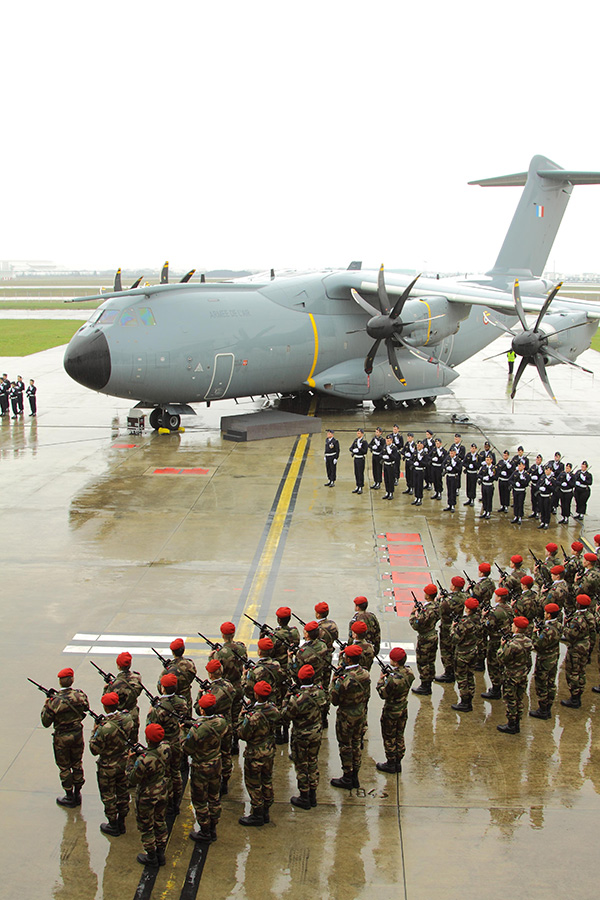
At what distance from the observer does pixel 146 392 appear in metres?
21.3

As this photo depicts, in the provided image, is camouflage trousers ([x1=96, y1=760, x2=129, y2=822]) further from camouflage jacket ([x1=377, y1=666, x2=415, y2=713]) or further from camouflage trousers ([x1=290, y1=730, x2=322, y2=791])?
camouflage jacket ([x1=377, y1=666, x2=415, y2=713])

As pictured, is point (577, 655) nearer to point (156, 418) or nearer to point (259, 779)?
point (259, 779)

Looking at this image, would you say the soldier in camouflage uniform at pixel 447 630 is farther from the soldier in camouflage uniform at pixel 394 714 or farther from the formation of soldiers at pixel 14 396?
the formation of soldiers at pixel 14 396

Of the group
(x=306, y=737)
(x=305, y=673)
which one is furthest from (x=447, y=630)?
(x=306, y=737)

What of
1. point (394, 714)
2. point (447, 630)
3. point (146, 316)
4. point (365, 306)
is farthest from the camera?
point (365, 306)

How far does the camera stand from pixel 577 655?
9.08 metres

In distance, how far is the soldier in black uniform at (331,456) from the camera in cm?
1761

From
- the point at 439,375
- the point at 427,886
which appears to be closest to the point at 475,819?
the point at 427,886

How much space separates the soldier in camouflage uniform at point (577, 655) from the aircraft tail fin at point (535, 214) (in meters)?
22.1

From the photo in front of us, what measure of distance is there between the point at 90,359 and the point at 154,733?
590 inches

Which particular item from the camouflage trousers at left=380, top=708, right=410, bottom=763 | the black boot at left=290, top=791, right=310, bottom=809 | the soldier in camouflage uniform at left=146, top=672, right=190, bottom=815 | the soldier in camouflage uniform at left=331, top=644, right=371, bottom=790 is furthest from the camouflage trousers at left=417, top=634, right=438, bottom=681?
the soldier in camouflage uniform at left=146, top=672, right=190, bottom=815

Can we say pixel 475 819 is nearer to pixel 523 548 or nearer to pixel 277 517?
pixel 523 548

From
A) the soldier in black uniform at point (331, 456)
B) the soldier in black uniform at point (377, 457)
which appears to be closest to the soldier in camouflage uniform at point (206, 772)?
the soldier in black uniform at point (331, 456)

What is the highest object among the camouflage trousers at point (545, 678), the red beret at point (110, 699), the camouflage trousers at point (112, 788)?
the red beret at point (110, 699)
